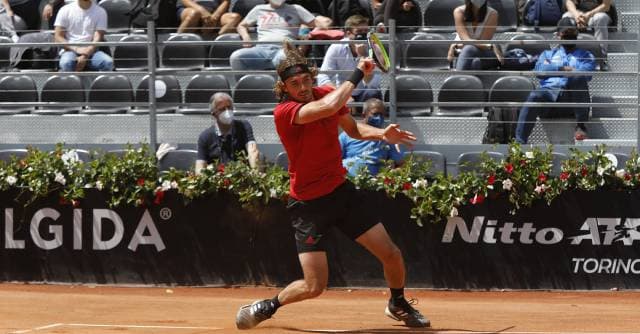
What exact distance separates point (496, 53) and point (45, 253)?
567cm

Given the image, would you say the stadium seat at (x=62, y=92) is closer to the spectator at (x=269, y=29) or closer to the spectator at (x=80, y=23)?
the spectator at (x=80, y=23)

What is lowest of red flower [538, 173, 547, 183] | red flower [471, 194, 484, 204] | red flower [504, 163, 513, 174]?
red flower [471, 194, 484, 204]

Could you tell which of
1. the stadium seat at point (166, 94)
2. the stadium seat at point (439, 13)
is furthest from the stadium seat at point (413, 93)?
the stadium seat at point (166, 94)

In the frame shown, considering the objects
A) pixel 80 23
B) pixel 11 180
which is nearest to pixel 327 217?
pixel 11 180

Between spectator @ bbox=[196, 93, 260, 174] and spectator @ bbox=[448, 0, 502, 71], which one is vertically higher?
spectator @ bbox=[448, 0, 502, 71]

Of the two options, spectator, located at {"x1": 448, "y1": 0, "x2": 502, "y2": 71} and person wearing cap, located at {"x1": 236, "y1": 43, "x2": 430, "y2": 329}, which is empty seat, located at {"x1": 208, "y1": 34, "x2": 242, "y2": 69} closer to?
spectator, located at {"x1": 448, "y1": 0, "x2": 502, "y2": 71}

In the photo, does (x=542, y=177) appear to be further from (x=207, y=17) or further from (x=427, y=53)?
(x=207, y=17)

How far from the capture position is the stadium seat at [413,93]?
41.8 ft

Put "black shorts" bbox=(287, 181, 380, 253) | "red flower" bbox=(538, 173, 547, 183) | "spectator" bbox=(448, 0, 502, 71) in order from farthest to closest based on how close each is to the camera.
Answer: "spectator" bbox=(448, 0, 502, 71) < "red flower" bbox=(538, 173, 547, 183) < "black shorts" bbox=(287, 181, 380, 253)

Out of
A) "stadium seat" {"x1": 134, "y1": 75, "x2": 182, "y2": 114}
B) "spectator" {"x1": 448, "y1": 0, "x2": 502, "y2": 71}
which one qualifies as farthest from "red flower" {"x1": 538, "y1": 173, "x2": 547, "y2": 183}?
"stadium seat" {"x1": 134, "y1": 75, "x2": 182, "y2": 114}

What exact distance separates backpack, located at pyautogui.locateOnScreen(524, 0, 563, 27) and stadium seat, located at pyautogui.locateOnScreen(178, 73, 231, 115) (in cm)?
416

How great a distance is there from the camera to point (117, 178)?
466 inches

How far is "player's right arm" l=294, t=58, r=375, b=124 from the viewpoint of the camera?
287 inches

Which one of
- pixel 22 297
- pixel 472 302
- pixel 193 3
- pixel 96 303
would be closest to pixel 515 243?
pixel 472 302
